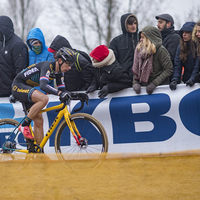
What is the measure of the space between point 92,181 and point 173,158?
173cm

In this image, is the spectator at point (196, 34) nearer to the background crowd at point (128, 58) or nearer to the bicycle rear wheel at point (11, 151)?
the background crowd at point (128, 58)

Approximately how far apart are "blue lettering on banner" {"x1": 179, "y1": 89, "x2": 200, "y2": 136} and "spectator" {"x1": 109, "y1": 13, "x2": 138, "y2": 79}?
1.06 meters

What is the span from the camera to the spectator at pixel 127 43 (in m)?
6.39

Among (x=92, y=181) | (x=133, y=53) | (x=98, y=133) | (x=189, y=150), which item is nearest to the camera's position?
(x=92, y=181)

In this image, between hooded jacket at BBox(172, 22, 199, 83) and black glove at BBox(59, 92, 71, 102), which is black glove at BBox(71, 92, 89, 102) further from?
hooded jacket at BBox(172, 22, 199, 83)

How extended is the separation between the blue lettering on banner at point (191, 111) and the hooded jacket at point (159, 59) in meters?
0.48

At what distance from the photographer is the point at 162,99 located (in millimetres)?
5941

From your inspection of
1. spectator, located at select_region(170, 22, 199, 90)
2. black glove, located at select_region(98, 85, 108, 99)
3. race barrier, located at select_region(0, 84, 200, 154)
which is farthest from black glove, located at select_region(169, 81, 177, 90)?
black glove, located at select_region(98, 85, 108, 99)

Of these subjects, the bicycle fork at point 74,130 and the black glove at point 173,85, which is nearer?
the bicycle fork at point 74,130

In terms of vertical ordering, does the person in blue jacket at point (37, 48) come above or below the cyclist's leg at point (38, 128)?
above

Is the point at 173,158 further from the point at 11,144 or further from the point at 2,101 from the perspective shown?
the point at 2,101

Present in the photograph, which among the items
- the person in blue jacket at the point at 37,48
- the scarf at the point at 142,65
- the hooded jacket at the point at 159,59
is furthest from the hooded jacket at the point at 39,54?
the hooded jacket at the point at 159,59

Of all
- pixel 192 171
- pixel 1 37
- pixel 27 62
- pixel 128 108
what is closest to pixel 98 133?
pixel 128 108

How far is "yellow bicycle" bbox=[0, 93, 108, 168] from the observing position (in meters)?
5.25
